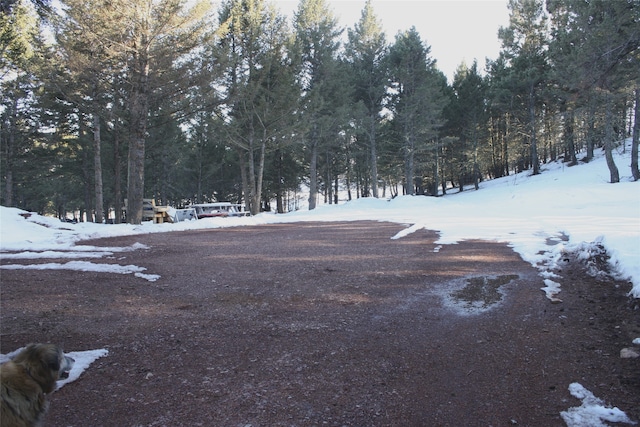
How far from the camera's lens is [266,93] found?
21844 mm

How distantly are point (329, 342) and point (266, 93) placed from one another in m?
20.4

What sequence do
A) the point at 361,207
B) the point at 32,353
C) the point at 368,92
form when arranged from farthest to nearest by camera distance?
the point at 368,92 → the point at 361,207 → the point at 32,353

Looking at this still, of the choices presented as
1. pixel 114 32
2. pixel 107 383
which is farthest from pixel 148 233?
pixel 107 383

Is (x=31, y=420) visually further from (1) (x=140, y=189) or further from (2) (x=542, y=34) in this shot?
(2) (x=542, y=34)

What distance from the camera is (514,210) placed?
60.4 ft

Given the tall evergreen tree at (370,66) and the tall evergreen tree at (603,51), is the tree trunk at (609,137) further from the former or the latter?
the tall evergreen tree at (370,66)

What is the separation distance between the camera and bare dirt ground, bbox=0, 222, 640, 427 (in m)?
2.42

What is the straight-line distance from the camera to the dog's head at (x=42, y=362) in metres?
1.90

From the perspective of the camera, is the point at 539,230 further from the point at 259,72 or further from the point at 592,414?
the point at 259,72

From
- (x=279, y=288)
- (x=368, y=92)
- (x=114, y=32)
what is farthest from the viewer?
(x=368, y=92)

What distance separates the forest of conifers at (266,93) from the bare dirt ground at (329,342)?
5597mm

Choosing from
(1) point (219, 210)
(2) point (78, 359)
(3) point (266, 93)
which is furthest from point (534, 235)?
(1) point (219, 210)

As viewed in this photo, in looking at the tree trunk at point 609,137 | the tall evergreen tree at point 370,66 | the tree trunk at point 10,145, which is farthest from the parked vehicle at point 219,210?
the tree trunk at point 609,137

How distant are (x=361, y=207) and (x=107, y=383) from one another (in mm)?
25890
